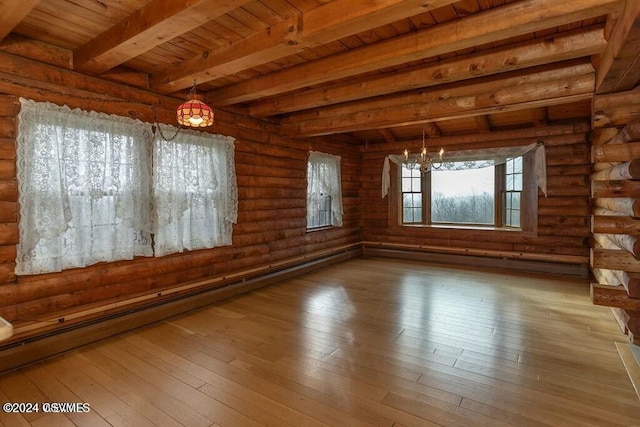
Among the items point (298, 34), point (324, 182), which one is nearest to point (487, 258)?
point (324, 182)

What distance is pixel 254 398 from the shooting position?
2.33m

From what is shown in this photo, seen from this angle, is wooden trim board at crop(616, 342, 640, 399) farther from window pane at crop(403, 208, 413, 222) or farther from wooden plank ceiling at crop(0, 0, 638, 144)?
window pane at crop(403, 208, 413, 222)

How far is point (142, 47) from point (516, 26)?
2857 mm

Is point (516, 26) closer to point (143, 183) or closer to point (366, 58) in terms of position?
point (366, 58)

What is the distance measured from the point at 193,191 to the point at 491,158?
17.9 feet

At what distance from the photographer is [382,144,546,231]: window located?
6086 millimetres

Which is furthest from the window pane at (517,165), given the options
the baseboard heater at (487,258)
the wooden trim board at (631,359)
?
the wooden trim board at (631,359)

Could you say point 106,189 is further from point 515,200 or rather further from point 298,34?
point 515,200

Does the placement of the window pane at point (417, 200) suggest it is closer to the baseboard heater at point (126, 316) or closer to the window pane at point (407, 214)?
the window pane at point (407, 214)

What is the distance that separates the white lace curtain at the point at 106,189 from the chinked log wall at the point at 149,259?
4.3 inches

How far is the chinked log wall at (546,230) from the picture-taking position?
5.63 meters

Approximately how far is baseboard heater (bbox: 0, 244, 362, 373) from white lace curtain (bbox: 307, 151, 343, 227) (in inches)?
58.7

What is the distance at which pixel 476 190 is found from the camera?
23.3ft

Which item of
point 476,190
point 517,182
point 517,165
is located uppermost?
point 517,165
